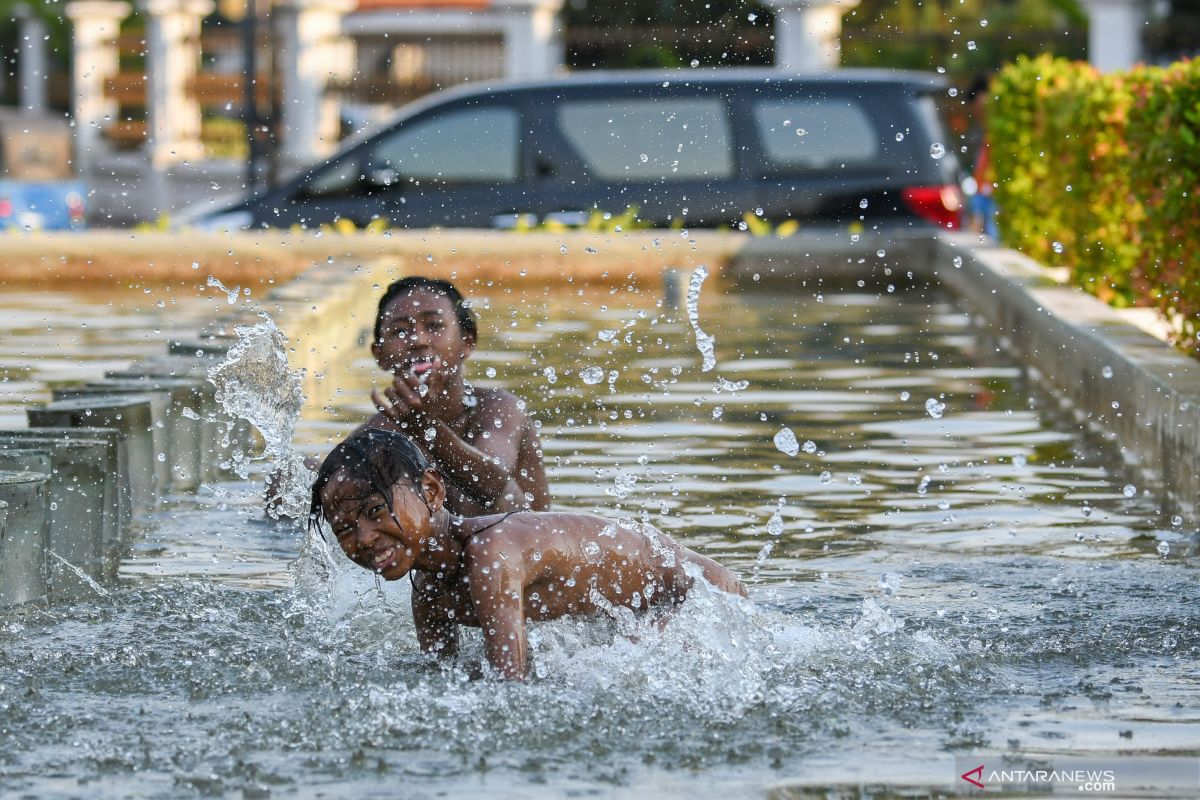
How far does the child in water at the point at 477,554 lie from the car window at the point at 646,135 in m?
11.0

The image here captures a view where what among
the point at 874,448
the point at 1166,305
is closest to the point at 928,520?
the point at 874,448

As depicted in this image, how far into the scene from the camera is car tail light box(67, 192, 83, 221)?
2752 centimetres

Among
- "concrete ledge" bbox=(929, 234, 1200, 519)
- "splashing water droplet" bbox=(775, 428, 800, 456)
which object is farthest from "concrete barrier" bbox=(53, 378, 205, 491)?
"concrete ledge" bbox=(929, 234, 1200, 519)

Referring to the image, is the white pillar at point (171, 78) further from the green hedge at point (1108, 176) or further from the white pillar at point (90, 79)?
the green hedge at point (1108, 176)

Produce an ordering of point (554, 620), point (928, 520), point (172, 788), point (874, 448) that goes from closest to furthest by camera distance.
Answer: point (172, 788) < point (554, 620) < point (928, 520) < point (874, 448)

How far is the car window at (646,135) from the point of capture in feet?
54.5

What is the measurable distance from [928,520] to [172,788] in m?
3.74

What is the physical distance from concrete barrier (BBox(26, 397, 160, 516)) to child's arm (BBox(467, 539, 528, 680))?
265 cm

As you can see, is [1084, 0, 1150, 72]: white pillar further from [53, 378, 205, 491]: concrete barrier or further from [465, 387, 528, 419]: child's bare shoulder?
[465, 387, 528, 419]: child's bare shoulder

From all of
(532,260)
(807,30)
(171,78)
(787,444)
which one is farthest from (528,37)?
(787,444)

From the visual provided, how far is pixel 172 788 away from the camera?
4.44 meters

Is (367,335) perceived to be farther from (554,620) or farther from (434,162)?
(554,620)

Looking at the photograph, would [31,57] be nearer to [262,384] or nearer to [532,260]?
[532,260]

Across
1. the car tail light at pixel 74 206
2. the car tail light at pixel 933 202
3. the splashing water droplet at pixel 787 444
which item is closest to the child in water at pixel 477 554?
the splashing water droplet at pixel 787 444
